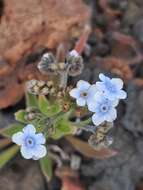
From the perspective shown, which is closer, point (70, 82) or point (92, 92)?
point (92, 92)

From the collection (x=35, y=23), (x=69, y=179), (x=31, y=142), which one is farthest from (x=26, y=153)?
(x=35, y=23)

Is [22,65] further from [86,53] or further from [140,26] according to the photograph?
[140,26]

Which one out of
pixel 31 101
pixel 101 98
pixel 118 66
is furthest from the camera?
pixel 118 66

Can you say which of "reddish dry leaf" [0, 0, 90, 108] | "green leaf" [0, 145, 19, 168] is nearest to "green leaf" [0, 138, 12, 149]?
"green leaf" [0, 145, 19, 168]

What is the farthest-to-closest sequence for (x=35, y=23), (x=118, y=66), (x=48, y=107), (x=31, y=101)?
(x=118, y=66)
(x=35, y=23)
(x=31, y=101)
(x=48, y=107)

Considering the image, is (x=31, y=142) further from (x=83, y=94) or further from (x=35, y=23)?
(x=35, y=23)

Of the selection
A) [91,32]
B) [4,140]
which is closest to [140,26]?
[91,32]
